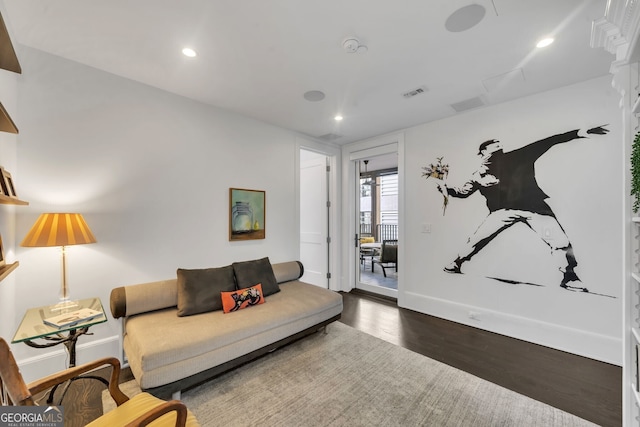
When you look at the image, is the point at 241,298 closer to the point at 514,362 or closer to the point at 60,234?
the point at 60,234

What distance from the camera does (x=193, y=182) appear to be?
2.95 metres

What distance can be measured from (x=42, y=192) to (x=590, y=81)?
5152 mm

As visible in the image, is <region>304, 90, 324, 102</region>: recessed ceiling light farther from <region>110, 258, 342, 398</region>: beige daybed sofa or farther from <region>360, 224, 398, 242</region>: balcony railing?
<region>360, 224, 398, 242</region>: balcony railing

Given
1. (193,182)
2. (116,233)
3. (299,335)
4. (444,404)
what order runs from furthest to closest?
(193,182) → (299,335) → (116,233) → (444,404)

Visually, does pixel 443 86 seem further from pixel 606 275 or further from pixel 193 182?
pixel 193 182

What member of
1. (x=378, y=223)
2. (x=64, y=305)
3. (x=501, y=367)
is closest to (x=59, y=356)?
(x=64, y=305)

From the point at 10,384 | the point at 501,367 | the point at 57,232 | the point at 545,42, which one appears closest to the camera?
the point at 10,384

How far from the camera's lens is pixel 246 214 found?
342 cm

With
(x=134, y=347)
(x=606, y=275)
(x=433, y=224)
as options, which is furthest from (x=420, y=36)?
(x=134, y=347)

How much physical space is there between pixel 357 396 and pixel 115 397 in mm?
1589

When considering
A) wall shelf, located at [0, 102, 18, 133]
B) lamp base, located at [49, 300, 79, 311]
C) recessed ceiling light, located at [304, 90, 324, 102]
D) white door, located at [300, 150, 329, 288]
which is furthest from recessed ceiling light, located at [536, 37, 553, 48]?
lamp base, located at [49, 300, 79, 311]

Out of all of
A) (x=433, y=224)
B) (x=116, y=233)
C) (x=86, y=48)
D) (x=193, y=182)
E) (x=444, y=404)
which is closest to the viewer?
(x=444, y=404)

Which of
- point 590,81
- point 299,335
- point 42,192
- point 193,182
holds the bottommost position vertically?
point 299,335

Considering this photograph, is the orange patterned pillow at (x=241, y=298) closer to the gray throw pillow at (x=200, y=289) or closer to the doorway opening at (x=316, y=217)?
the gray throw pillow at (x=200, y=289)
